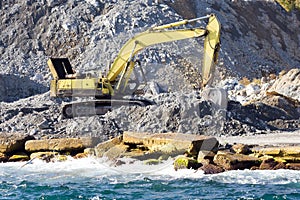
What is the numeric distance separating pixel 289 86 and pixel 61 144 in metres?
9.85

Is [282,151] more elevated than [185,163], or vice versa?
[282,151]

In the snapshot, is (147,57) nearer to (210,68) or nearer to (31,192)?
(210,68)

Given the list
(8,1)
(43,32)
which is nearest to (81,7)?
(43,32)

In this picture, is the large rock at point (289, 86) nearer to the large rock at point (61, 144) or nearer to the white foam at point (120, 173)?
the large rock at point (61, 144)

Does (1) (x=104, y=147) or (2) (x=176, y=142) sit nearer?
(2) (x=176, y=142)

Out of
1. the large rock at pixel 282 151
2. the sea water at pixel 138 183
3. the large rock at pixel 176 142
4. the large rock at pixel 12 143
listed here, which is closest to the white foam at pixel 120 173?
the sea water at pixel 138 183

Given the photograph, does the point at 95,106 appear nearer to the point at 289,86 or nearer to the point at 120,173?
the point at 120,173

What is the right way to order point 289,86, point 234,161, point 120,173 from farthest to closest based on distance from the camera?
point 289,86 < point 120,173 < point 234,161

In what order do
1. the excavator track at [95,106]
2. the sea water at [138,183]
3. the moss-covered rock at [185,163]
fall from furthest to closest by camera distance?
the excavator track at [95,106] → the moss-covered rock at [185,163] → the sea water at [138,183]

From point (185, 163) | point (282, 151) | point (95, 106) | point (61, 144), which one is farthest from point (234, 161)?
point (95, 106)

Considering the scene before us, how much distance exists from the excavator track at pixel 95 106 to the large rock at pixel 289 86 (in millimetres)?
5868

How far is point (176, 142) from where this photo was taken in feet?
46.0

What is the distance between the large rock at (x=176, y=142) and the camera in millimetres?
13728

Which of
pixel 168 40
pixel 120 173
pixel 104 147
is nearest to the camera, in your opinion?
pixel 120 173
